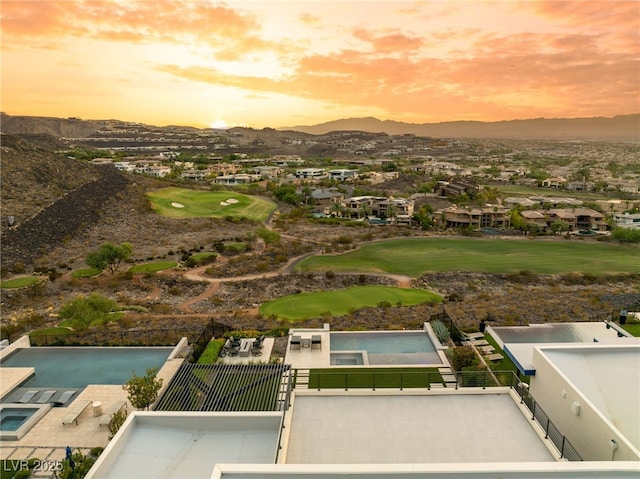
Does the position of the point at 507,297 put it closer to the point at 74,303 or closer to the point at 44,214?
the point at 74,303

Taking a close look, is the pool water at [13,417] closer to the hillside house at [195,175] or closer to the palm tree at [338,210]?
the palm tree at [338,210]

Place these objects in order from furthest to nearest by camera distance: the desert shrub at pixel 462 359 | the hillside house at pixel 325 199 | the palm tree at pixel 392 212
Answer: the hillside house at pixel 325 199, the palm tree at pixel 392 212, the desert shrub at pixel 462 359

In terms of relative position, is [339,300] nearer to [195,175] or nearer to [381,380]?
[381,380]

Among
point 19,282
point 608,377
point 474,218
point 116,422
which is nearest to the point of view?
point 608,377

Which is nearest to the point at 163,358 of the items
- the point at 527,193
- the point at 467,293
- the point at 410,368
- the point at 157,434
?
the point at 157,434

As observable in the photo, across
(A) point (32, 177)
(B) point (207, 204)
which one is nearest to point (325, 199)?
(B) point (207, 204)

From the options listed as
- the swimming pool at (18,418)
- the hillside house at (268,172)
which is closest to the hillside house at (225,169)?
the hillside house at (268,172)
